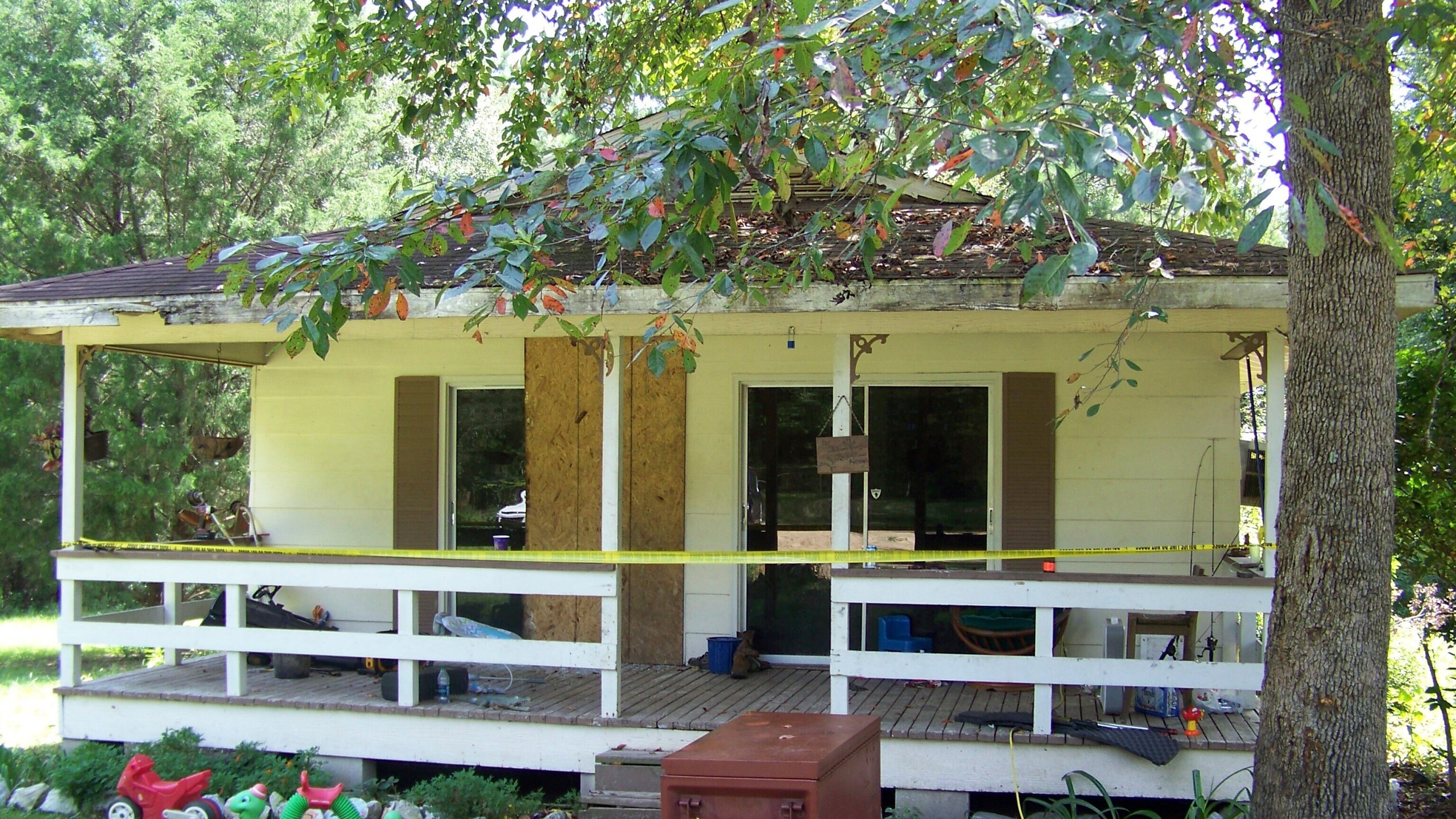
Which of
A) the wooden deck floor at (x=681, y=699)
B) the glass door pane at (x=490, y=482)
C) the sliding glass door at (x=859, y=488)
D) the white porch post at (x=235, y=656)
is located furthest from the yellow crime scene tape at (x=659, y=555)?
the glass door pane at (x=490, y=482)

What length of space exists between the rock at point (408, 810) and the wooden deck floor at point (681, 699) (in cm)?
61

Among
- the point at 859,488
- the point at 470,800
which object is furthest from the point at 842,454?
the point at 470,800

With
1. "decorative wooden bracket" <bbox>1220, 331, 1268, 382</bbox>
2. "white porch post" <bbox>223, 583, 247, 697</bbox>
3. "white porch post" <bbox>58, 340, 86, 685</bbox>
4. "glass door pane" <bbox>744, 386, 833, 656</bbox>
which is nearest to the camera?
"decorative wooden bracket" <bbox>1220, 331, 1268, 382</bbox>

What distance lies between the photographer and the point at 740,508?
844 centimetres

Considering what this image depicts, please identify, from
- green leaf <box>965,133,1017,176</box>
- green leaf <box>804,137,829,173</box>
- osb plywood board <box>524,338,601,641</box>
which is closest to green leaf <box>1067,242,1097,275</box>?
green leaf <box>965,133,1017,176</box>

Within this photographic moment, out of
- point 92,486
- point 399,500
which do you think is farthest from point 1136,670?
point 92,486

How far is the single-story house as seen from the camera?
6176 mm

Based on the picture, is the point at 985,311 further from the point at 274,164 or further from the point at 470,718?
the point at 274,164

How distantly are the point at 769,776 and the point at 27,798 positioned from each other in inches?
204

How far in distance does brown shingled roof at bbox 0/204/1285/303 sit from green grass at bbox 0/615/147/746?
9.03 ft

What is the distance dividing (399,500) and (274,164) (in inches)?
359

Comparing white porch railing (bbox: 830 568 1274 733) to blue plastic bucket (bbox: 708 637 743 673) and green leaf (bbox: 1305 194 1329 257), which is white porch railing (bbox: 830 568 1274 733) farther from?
green leaf (bbox: 1305 194 1329 257)

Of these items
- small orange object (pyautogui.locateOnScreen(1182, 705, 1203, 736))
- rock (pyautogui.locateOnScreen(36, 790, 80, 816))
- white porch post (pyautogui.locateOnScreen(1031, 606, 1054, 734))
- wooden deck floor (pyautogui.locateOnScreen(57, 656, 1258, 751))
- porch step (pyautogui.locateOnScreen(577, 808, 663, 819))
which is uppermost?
white porch post (pyautogui.locateOnScreen(1031, 606, 1054, 734))

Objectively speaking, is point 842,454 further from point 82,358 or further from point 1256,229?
point 82,358
